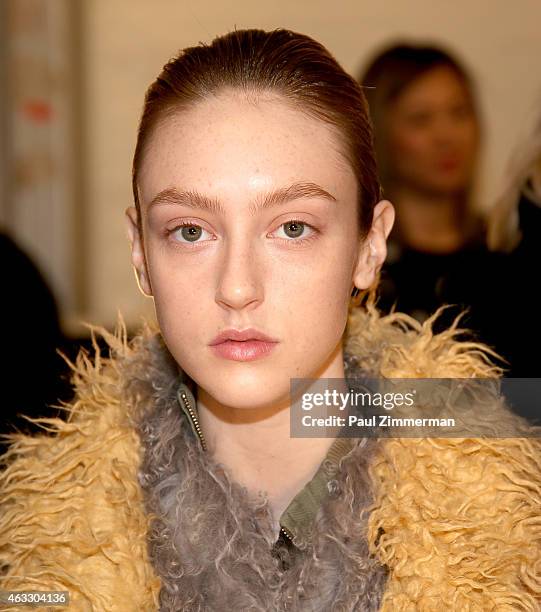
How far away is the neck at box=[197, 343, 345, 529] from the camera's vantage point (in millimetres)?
821

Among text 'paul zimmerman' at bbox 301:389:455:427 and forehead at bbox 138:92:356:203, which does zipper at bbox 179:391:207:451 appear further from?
forehead at bbox 138:92:356:203

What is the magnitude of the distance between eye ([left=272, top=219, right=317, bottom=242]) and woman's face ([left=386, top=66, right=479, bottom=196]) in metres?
0.33

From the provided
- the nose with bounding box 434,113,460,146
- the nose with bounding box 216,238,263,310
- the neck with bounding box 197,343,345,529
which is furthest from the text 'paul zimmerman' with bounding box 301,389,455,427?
the nose with bounding box 434,113,460,146

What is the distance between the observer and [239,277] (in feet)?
2.26

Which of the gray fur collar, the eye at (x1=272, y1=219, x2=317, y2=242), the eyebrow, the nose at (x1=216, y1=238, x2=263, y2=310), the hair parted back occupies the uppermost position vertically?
the hair parted back

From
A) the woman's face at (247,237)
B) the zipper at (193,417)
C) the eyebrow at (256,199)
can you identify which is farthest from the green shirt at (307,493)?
the eyebrow at (256,199)

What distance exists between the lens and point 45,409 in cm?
100

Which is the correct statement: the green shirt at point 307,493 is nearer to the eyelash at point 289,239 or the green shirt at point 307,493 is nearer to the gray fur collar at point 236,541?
the gray fur collar at point 236,541

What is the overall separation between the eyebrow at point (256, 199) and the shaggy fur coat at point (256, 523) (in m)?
0.21

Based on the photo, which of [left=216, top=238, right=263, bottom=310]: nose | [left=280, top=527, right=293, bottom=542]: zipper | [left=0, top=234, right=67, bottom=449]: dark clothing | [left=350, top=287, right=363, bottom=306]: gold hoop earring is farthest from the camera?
[left=0, top=234, right=67, bottom=449]: dark clothing

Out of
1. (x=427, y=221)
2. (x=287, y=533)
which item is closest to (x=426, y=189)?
(x=427, y=221)

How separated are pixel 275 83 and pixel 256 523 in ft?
1.40

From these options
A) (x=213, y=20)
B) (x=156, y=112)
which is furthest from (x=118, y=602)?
(x=213, y=20)

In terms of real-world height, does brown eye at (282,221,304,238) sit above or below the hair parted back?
below
